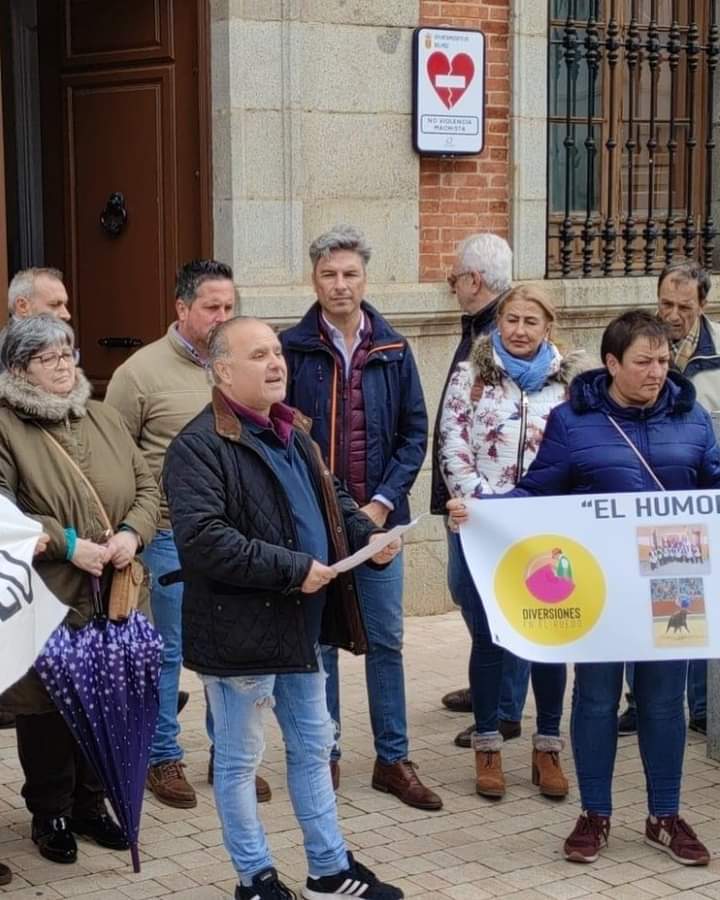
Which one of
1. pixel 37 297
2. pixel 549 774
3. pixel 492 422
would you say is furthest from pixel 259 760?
pixel 37 297

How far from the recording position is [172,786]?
6109 mm

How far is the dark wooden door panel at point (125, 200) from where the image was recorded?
8656 mm

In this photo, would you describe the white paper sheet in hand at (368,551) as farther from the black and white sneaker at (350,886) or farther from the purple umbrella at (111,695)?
the black and white sneaker at (350,886)

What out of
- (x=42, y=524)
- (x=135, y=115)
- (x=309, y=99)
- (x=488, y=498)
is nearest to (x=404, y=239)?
(x=309, y=99)

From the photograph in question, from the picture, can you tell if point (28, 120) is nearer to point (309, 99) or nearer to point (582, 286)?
→ point (309, 99)

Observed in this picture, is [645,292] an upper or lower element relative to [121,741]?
upper

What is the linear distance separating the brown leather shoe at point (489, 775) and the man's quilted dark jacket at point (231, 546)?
1.52 m

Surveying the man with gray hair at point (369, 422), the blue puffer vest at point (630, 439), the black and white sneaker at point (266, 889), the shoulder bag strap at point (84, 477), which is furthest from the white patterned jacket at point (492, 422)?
the black and white sneaker at point (266, 889)

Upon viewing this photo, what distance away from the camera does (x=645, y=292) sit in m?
A: 9.88

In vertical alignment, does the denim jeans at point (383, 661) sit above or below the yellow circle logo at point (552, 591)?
below

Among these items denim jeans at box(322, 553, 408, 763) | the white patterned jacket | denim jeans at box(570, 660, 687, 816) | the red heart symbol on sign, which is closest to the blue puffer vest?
the white patterned jacket

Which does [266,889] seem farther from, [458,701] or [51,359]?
[458,701]

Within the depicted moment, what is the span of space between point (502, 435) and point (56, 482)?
1.69m

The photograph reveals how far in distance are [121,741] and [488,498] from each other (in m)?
1.46
